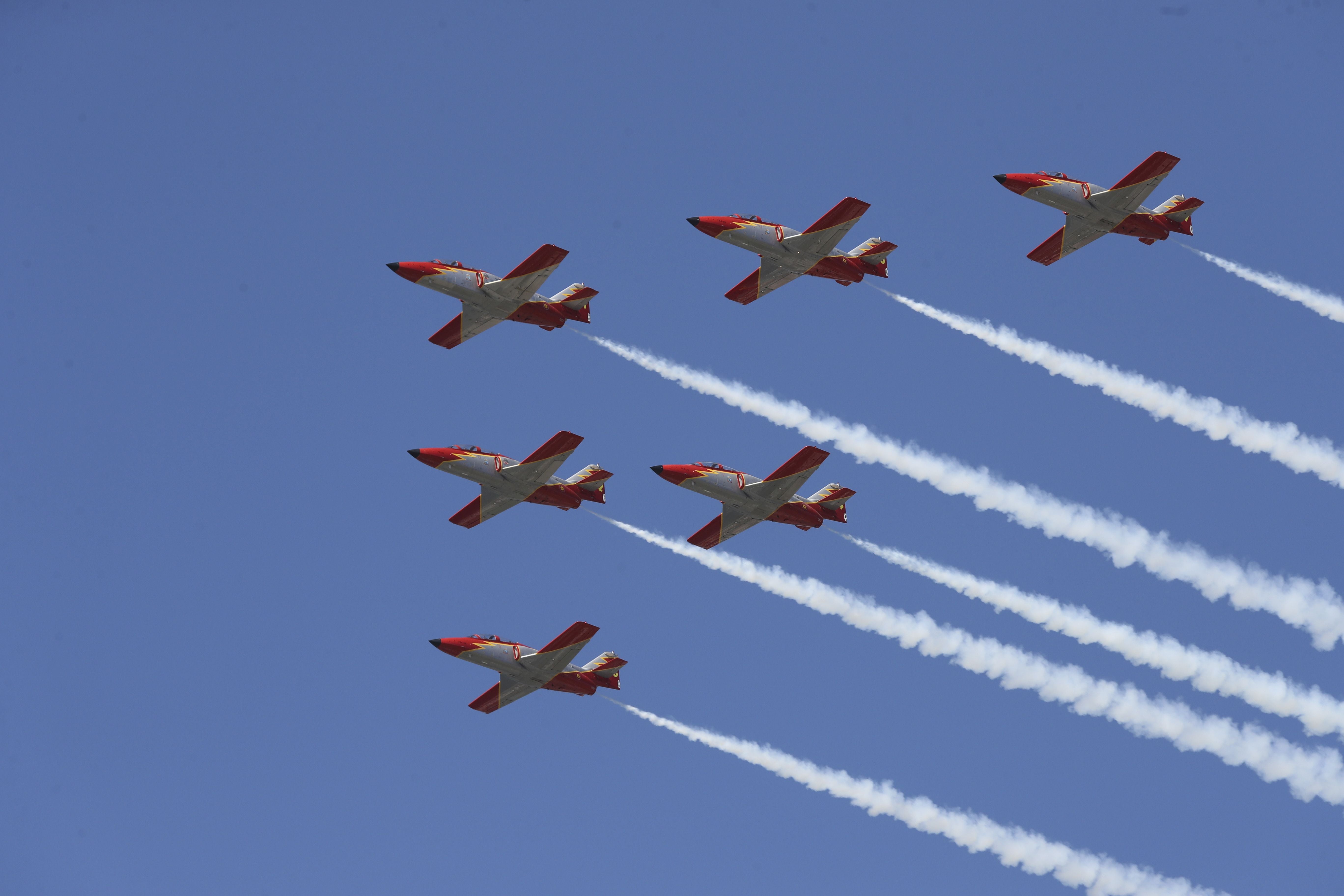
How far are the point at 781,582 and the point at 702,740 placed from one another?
8.78 m

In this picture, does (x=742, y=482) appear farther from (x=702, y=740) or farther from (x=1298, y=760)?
(x=1298, y=760)

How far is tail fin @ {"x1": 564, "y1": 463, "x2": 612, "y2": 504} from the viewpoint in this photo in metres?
73.9

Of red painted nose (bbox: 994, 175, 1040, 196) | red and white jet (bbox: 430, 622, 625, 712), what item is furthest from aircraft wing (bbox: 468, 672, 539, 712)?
red painted nose (bbox: 994, 175, 1040, 196)

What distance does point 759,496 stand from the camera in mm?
72438

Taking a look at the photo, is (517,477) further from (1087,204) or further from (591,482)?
(1087,204)

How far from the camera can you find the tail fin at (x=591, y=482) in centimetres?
7388

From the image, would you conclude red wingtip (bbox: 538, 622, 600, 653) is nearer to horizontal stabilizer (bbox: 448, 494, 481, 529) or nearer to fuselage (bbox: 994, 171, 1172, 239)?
horizontal stabilizer (bbox: 448, 494, 481, 529)

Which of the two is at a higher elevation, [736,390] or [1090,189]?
[1090,189]

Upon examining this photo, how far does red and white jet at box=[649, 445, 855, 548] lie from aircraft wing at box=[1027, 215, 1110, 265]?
15568mm

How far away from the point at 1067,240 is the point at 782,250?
49.3 ft

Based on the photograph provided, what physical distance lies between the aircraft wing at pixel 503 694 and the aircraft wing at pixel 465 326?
16.0 m

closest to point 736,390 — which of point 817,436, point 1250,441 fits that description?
point 817,436

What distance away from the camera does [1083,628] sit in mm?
78438

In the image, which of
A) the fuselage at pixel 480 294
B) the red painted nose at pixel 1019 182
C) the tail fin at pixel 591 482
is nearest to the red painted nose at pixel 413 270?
the fuselage at pixel 480 294
